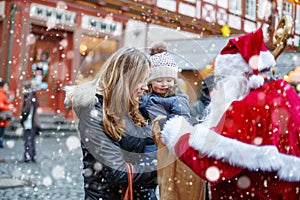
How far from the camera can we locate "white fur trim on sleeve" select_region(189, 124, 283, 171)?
7.65 ft

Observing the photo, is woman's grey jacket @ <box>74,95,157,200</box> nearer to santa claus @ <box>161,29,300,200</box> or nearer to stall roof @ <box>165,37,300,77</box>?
Answer: santa claus @ <box>161,29,300,200</box>

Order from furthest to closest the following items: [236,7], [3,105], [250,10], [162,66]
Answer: [250,10] → [236,7] → [3,105] → [162,66]

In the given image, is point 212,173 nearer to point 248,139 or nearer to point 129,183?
point 248,139

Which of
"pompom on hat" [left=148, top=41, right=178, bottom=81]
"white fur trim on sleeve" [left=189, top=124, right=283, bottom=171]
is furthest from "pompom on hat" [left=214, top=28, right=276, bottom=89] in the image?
"pompom on hat" [left=148, top=41, right=178, bottom=81]

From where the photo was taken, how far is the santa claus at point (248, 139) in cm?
234

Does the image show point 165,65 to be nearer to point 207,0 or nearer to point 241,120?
point 241,120

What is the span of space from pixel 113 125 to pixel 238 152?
62cm

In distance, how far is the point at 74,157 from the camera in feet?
31.2

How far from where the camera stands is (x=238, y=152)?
2.33 m

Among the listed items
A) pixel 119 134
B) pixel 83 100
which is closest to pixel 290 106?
pixel 119 134

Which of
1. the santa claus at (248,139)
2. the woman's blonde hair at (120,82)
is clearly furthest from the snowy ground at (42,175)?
the santa claus at (248,139)

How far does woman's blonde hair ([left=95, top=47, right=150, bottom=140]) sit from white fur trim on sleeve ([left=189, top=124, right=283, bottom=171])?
1.27ft

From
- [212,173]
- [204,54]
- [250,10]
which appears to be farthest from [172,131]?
[250,10]

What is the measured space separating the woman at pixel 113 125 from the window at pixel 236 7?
57.4 ft
